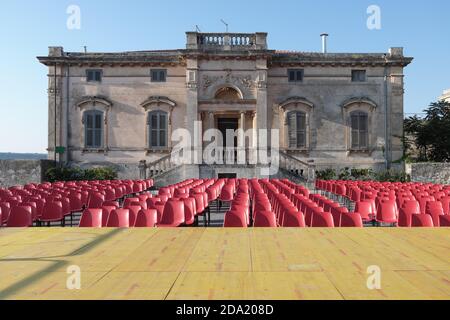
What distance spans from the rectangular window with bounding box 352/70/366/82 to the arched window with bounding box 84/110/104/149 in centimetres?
1434

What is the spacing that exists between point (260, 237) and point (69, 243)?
83.8 inches

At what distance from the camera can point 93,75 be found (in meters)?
26.6

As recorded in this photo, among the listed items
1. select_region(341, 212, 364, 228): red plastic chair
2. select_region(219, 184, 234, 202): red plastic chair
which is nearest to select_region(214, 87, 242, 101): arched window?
select_region(219, 184, 234, 202): red plastic chair

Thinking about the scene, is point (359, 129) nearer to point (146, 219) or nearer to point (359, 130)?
point (359, 130)

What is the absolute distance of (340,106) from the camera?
2650 cm

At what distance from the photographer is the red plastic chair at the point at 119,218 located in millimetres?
7889

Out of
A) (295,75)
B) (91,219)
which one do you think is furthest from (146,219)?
(295,75)

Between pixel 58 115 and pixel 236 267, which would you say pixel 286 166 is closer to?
pixel 58 115

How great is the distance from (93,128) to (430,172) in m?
17.9

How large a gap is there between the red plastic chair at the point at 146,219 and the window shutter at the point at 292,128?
61.8 ft

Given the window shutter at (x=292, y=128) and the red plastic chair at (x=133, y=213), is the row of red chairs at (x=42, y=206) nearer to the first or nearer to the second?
the red plastic chair at (x=133, y=213)

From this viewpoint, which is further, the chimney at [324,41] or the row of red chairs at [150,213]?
the chimney at [324,41]

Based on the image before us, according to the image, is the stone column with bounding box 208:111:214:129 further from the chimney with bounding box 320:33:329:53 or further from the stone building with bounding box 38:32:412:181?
the chimney with bounding box 320:33:329:53


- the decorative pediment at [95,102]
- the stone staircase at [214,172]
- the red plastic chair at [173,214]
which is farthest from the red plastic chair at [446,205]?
the decorative pediment at [95,102]
